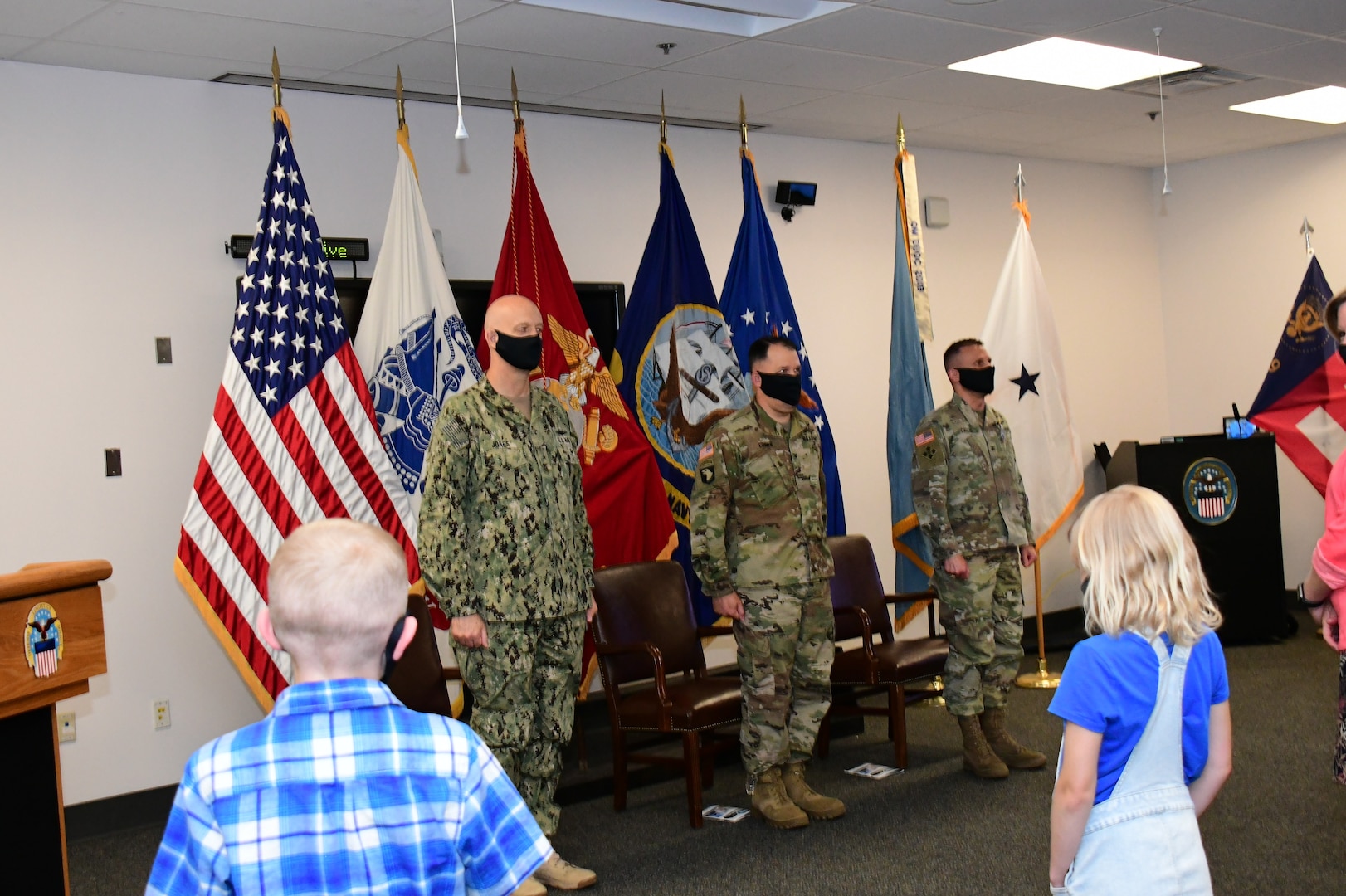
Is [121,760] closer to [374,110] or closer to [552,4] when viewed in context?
[374,110]

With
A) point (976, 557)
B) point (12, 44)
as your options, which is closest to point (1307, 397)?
point (976, 557)

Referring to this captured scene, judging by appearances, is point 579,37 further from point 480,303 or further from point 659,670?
point 659,670

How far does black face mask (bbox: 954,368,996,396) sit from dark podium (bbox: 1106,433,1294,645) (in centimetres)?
280

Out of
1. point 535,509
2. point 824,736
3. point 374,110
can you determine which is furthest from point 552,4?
point 824,736

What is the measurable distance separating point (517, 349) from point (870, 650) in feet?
6.77

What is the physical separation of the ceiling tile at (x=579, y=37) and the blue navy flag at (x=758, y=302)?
0.77 meters

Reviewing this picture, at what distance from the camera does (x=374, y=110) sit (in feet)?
17.1

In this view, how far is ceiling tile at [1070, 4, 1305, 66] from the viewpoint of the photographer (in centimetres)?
493

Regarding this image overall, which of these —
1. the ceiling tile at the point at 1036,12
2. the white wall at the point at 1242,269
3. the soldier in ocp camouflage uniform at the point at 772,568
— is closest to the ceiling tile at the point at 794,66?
the ceiling tile at the point at 1036,12

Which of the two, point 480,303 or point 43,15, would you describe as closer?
point 43,15

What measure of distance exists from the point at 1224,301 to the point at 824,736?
4.91m

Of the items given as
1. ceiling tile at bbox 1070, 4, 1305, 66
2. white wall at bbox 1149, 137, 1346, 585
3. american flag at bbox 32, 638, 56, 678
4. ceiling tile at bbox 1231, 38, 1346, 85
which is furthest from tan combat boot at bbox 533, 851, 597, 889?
white wall at bbox 1149, 137, 1346, 585

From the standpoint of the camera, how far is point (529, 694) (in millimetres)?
3674

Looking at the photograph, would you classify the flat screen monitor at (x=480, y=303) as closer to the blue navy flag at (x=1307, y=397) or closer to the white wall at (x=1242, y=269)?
the blue navy flag at (x=1307, y=397)
